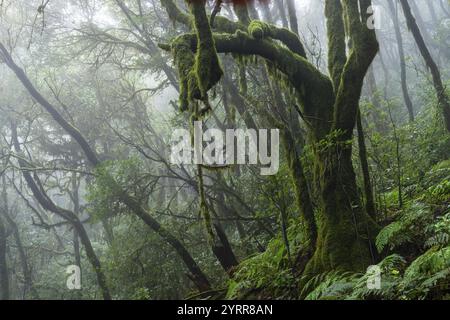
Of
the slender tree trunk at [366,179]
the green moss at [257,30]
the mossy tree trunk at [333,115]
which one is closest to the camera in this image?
the mossy tree trunk at [333,115]

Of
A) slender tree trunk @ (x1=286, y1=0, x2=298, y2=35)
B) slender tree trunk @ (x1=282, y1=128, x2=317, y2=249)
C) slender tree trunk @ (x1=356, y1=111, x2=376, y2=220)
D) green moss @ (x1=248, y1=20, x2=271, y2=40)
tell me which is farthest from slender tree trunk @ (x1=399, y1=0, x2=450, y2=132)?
green moss @ (x1=248, y1=20, x2=271, y2=40)

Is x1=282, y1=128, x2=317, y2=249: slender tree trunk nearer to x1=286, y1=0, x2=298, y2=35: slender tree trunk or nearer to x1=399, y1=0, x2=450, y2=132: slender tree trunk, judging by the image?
x1=399, y1=0, x2=450, y2=132: slender tree trunk

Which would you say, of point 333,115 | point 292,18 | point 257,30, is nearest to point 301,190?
point 333,115

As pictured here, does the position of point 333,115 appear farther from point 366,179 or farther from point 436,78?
point 436,78

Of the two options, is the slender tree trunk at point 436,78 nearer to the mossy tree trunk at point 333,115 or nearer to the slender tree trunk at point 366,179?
the slender tree trunk at point 366,179

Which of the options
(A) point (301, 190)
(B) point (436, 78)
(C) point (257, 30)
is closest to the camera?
(C) point (257, 30)

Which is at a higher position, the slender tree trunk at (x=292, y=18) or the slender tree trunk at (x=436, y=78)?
the slender tree trunk at (x=292, y=18)

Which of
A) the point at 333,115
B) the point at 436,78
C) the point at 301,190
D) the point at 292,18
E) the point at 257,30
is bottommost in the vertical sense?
the point at 301,190

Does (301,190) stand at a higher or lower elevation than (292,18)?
lower

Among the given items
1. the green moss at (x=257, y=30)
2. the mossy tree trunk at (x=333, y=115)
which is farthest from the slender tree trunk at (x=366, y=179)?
the green moss at (x=257, y=30)

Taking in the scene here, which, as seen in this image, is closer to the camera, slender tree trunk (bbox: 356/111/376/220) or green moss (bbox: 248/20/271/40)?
green moss (bbox: 248/20/271/40)

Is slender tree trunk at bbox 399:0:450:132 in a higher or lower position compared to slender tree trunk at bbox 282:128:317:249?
higher

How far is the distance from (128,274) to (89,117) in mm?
12043
